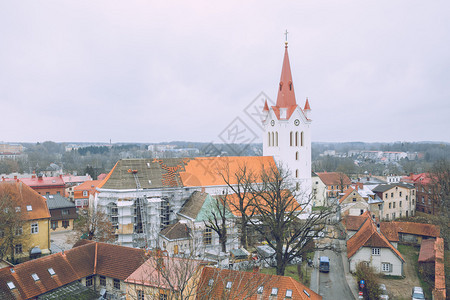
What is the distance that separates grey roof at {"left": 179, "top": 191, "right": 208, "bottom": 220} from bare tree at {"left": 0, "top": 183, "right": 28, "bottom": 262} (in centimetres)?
1528

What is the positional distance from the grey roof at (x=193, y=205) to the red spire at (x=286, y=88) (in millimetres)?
16076

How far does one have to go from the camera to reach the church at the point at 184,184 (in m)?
33.7

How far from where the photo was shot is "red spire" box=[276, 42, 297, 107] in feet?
136

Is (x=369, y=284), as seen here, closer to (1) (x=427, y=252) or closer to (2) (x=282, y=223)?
(2) (x=282, y=223)

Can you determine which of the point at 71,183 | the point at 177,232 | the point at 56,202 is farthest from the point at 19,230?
the point at 71,183

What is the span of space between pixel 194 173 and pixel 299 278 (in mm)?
17350

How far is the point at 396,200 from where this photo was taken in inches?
1957

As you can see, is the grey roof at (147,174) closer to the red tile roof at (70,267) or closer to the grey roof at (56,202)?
the red tile roof at (70,267)

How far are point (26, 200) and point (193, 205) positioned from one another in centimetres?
1709

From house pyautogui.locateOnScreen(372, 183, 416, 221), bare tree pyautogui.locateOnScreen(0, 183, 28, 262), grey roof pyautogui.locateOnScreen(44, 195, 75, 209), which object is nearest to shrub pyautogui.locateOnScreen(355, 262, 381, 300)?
house pyautogui.locateOnScreen(372, 183, 416, 221)

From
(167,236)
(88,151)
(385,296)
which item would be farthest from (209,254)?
(88,151)

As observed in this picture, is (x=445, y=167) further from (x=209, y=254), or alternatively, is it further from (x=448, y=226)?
(x=209, y=254)

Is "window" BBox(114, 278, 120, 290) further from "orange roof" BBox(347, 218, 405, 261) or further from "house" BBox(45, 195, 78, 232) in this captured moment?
"house" BBox(45, 195, 78, 232)

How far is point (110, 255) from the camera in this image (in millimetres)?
24969
